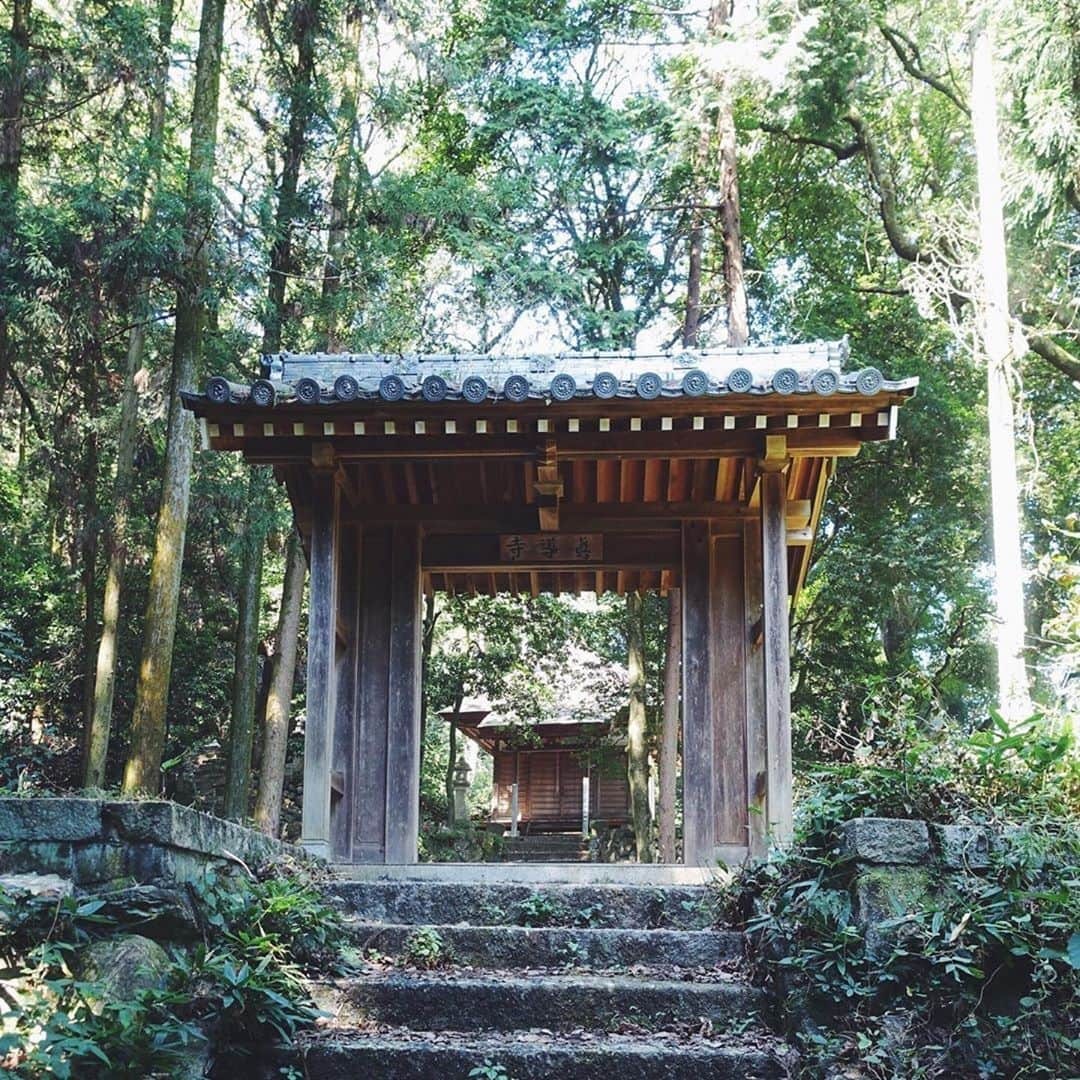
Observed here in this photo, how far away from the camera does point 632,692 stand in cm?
1645

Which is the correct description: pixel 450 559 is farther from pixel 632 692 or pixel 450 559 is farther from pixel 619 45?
pixel 619 45

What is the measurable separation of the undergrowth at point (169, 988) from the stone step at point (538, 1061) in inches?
7.0

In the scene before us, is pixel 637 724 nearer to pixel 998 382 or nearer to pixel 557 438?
pixel 998 382

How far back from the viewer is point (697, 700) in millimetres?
7914

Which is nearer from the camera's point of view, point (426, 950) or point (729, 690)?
point (426, 950)

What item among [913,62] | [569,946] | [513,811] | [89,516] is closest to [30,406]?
[89,516]

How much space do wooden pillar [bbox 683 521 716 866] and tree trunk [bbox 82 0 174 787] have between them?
6586mm

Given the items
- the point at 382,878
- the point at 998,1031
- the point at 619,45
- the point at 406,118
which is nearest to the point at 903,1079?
the point at 998,1031

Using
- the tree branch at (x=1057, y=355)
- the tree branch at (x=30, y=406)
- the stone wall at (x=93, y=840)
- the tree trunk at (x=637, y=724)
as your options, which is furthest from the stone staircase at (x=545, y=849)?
the stone wall at (x=93, y=840)

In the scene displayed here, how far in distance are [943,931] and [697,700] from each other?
3966 millimetres

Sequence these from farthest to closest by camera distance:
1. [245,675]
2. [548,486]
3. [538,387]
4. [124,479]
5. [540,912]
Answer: [124,479], [245,675], [548,486], [538,387], [540,912]

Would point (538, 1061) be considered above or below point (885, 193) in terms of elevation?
below

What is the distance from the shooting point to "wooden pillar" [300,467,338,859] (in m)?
6.86

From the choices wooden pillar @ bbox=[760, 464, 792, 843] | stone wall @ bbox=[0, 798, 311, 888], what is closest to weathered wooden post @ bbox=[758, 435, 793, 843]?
wooden pillar @ bbox=[760, 464, 792, 843]
